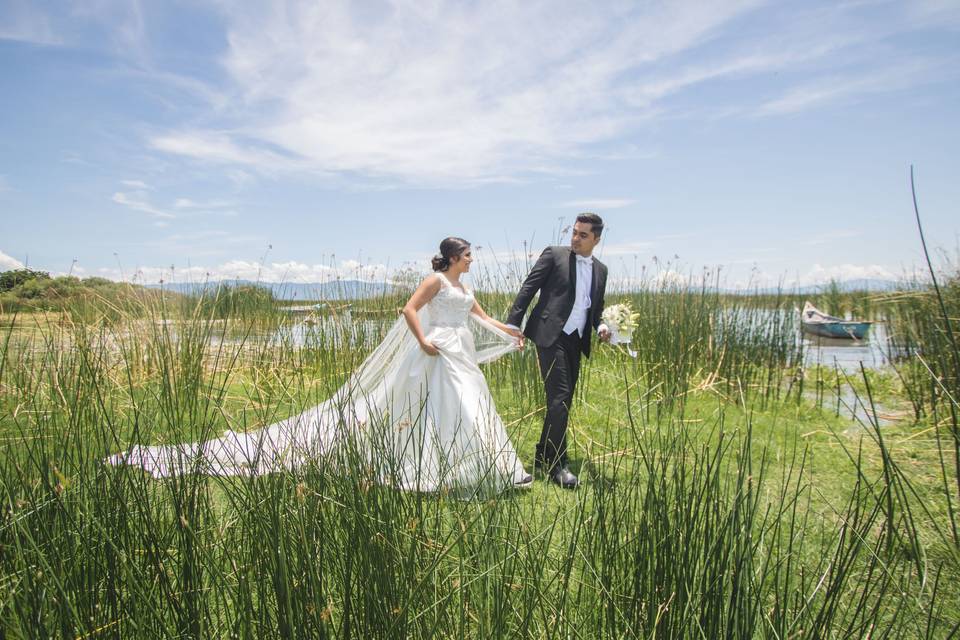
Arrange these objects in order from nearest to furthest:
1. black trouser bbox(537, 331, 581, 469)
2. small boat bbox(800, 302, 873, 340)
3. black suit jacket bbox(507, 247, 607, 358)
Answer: black trouser bbox(537, 331, 581, 469), black suit jacket bbox(507, 247, 607, 358), small boat bbox(800, 302, 873, 340)

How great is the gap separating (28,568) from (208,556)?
389 millimetres

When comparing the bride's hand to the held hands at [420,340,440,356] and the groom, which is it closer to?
the held hands at [420,340,440,356]

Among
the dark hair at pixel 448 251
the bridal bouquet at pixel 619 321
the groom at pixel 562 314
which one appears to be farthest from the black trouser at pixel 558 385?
the dark hair at pixel 448 251

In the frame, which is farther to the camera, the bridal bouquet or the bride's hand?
the bridal bouquet

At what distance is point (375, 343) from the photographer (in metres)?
7.24

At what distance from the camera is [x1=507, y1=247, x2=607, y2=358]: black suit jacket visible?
3.83 meters

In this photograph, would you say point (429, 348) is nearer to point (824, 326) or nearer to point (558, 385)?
point (558, 385)

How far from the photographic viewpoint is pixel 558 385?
148 inches

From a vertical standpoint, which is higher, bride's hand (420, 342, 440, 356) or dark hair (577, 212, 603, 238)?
dark hair (577, 212, 603, 238)

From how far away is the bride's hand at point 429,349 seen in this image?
152 inches

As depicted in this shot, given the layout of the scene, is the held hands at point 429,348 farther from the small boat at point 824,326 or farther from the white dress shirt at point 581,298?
the small boat at point 824,326

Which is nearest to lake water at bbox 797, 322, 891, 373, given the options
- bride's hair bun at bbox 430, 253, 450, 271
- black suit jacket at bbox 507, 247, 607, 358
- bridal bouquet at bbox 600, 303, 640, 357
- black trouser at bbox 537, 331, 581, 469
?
bridal bouquet at bbox 600, 303, 640, 357

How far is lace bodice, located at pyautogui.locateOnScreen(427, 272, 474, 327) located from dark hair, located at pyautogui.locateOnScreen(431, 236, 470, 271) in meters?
0.08

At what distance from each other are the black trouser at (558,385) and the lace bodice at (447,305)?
67 centimetres
